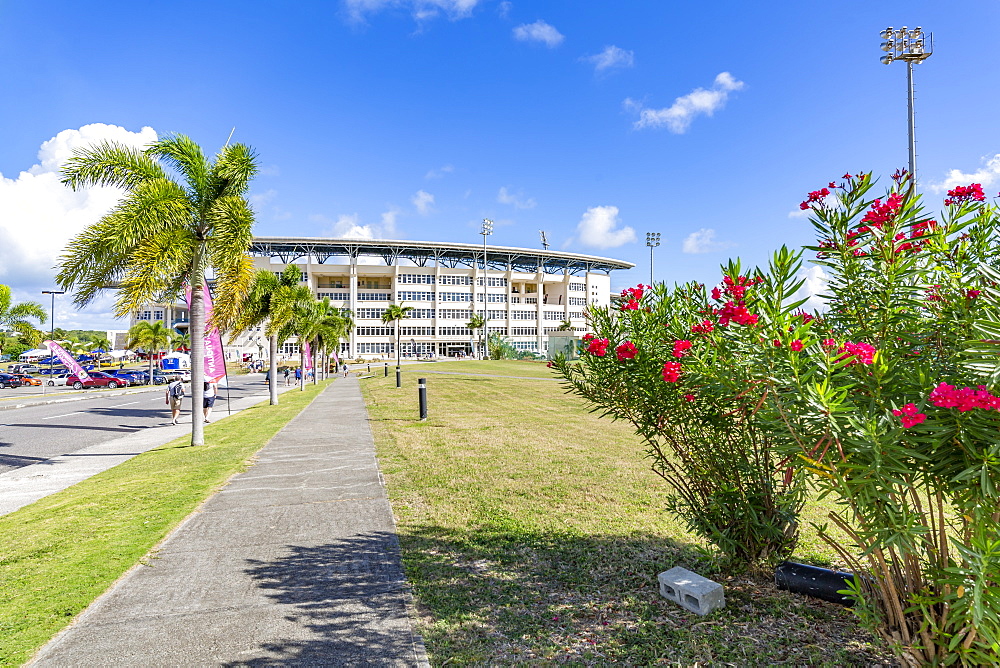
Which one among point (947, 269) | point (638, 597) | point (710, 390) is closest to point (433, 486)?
point (638, 597)

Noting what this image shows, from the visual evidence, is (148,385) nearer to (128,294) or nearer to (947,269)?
(128,294)

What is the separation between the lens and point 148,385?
4112cm

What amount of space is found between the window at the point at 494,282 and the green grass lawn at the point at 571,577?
92358 millimetres

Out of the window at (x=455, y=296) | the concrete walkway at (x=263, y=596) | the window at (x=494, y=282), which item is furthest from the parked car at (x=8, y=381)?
the window at (x=494, y=282)

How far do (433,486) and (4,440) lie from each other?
13.9m

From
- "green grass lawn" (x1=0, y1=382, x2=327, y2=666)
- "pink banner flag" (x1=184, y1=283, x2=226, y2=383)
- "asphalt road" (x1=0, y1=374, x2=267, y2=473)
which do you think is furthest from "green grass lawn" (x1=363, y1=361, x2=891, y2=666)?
"asphalt road" (x1=0, y1=374, x2=267, y2=473)

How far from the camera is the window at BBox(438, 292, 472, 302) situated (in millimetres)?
98050

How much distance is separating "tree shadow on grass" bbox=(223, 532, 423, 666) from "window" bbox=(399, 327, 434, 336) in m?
91.1

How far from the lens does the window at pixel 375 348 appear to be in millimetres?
94188

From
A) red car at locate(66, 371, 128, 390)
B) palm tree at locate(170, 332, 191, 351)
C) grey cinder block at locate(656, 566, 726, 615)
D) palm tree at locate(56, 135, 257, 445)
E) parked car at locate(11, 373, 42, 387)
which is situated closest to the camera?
grey cinder block at locate(656, 566, 726, 615)

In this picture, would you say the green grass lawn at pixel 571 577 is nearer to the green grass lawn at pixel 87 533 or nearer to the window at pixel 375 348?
the green grass lawn at pixel 87 533

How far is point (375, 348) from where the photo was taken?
3723 inches

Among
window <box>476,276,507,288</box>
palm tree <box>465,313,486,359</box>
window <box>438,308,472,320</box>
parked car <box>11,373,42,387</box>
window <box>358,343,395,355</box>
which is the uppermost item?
window <box>476,276,507,288</box>

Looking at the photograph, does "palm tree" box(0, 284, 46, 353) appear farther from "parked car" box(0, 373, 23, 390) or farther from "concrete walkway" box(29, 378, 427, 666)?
"concrete walkway" box(29, 378, 427, 666)
